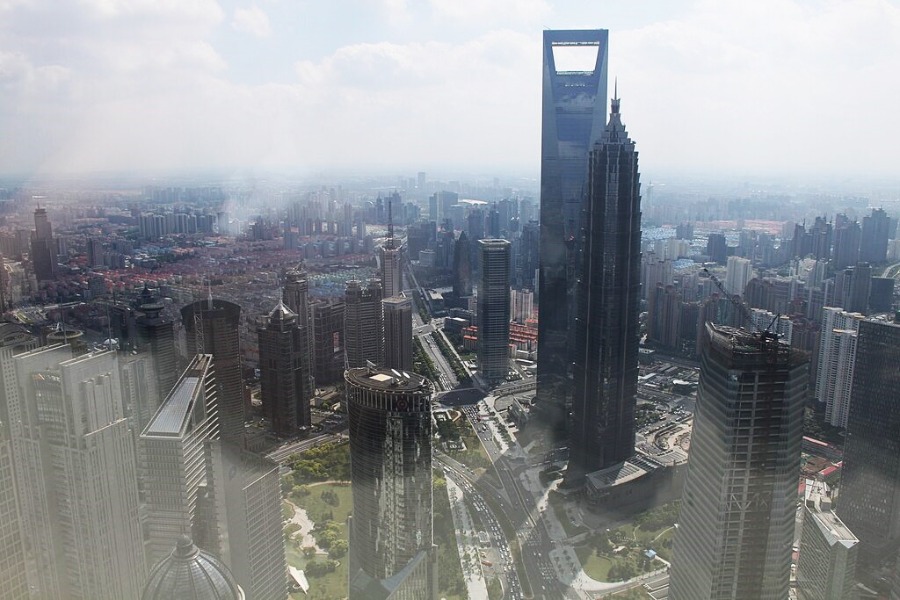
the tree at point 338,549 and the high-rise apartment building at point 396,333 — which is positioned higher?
the high-rise apartment building at point 396,333

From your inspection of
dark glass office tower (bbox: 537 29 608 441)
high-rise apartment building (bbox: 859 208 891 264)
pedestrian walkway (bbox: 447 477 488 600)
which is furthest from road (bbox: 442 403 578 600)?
high-rise apartment building (bbox: 859 208 891 264)

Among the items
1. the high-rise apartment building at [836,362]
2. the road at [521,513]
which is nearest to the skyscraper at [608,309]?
the road at [521,513]

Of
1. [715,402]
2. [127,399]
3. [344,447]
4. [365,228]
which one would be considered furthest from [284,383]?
[715,402]

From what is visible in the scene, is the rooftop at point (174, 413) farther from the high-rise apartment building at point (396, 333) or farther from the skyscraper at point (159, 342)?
the high-rise apartment building at point (396, 333)

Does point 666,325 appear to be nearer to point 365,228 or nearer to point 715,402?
point 365,228

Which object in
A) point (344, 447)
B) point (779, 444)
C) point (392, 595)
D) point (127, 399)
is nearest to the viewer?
point (392, 595)

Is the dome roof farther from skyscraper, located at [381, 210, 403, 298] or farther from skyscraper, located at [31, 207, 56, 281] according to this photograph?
skyscraper, located at [381, 210, 403, 298]
